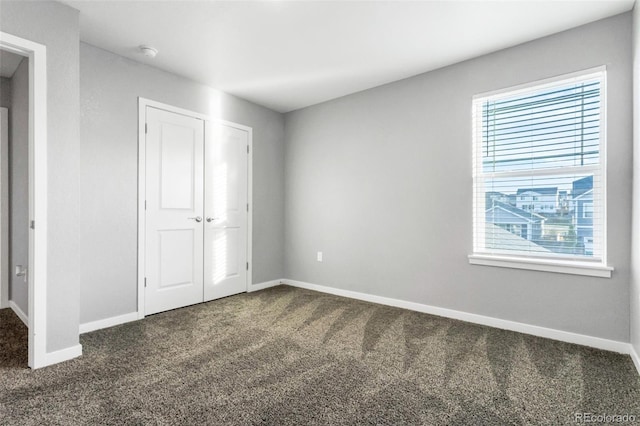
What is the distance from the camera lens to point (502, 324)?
2820mm

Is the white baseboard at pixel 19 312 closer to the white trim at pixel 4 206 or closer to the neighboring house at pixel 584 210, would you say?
the white trim at pixel 4 206

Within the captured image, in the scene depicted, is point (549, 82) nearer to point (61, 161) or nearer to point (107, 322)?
point (61, 161)

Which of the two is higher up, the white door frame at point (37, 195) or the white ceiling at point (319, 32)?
the white ceiling at point (319, 32)

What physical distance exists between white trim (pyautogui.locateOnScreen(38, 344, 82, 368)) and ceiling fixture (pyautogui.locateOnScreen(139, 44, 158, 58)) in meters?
2.46

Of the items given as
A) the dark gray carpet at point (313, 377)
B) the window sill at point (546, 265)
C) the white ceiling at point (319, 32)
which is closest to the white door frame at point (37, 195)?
the dark gray carpet at point (313, 377)

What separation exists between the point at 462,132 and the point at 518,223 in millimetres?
983

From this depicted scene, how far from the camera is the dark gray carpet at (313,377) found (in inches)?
64.2

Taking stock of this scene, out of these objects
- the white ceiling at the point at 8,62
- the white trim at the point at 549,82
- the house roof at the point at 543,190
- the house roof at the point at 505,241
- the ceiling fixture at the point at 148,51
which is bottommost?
the house roof at the point at 505,241

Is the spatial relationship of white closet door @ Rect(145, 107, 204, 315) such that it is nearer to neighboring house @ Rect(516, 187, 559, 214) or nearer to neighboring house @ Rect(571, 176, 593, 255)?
neighboring house @ Rect(516, 187, 559, 214)

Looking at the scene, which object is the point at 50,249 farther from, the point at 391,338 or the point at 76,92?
the point at 391,338

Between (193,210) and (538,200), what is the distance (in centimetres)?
338

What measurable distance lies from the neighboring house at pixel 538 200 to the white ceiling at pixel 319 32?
1275mm

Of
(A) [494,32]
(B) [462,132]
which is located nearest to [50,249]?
(B) [462,132]

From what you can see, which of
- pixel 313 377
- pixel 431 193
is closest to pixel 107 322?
pixel 313 377
